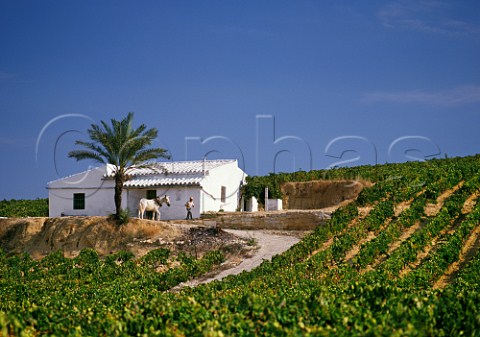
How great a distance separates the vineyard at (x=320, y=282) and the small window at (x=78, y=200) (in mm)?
5669

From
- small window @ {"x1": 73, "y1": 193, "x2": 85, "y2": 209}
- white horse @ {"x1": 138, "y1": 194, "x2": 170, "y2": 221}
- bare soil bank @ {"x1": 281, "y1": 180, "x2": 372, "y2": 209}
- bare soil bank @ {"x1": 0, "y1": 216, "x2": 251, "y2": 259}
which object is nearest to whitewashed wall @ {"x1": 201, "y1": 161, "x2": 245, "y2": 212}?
white horse @ {"x1": 138, "y1": 194, "x2": 170, "y2": 221}

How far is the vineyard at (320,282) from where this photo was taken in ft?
37.2

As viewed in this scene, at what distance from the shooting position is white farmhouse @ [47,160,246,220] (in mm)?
37156

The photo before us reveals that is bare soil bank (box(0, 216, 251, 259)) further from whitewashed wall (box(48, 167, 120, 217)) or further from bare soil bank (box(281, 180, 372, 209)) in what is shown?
bare soil bank (box(281, 180, 372, 209))

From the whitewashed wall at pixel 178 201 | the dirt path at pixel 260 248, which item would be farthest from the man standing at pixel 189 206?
the dirt path at pixel 260 248

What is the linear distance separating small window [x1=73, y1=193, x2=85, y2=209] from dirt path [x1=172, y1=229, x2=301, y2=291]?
1067cm

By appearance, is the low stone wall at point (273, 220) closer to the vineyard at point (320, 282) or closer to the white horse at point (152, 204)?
the vineyard at point (320, 282)

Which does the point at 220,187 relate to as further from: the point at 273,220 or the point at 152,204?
the point at 273,220

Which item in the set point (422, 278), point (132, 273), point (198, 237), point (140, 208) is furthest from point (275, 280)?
point (140, 208)

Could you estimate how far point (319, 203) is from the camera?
42312 millimetres

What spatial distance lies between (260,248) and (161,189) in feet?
33.4

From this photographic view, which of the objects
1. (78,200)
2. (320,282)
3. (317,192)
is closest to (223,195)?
(317,192)

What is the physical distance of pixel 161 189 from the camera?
38.0 metres

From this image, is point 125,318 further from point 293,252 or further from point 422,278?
point 293,252
